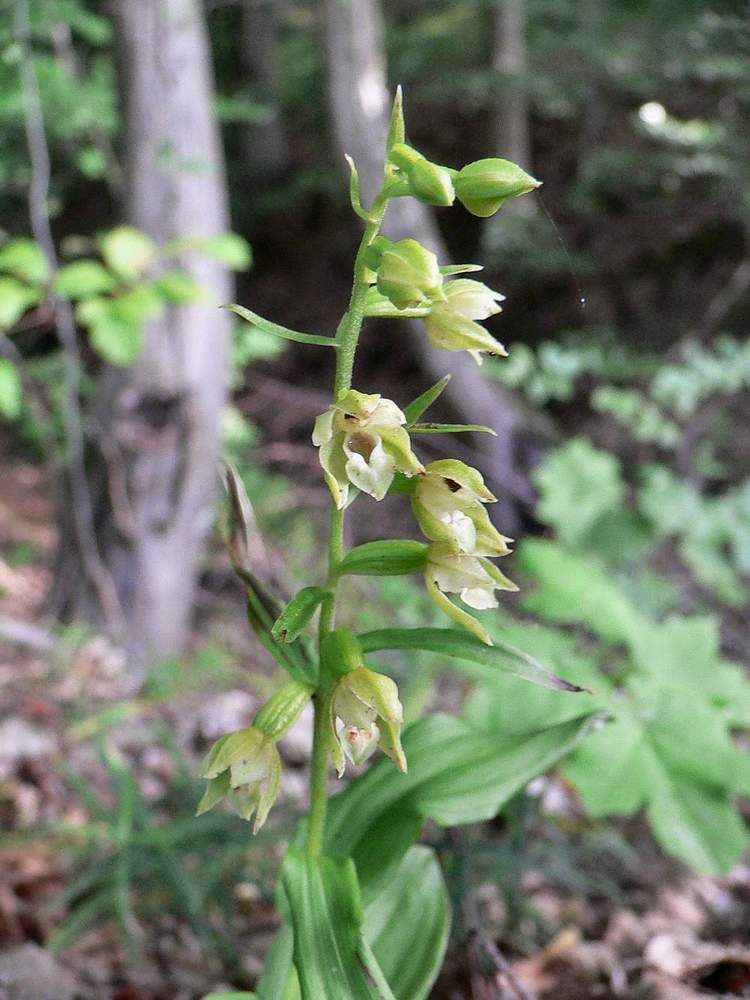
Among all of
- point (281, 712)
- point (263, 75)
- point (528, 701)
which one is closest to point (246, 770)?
point (281, 712)

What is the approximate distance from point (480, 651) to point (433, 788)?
10.2 inches

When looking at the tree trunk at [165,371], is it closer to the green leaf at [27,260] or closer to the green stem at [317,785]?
the green leaf at [27,260]

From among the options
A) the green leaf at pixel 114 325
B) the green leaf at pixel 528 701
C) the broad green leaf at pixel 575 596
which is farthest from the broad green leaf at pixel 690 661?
the green leaf at pixel 114 325

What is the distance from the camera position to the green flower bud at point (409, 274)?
2.95 ft

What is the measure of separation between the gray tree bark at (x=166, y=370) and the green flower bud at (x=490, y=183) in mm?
1841

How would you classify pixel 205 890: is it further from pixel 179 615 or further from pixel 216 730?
pixel 179 615

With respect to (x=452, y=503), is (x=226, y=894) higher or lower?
lower

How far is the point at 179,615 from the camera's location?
126 inches

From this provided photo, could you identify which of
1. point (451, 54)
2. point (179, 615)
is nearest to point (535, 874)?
point (179, 615)

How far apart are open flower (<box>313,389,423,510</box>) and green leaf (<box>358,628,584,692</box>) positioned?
0.19 m

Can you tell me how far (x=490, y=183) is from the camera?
36.4 inches

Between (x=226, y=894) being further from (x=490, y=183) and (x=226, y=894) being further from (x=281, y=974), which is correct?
(x=490, y=183)

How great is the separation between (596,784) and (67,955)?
1064mm

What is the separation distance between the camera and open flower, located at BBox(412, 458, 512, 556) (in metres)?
0.99
